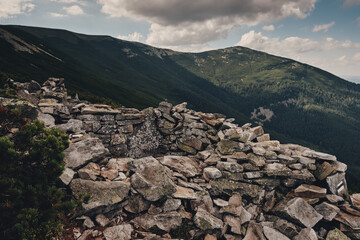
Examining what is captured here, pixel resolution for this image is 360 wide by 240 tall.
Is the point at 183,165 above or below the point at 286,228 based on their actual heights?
above

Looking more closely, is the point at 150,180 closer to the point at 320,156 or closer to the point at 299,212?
the point at 299,212

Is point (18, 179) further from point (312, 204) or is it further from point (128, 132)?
point (312, 204)

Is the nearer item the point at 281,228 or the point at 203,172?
the point at 281,228

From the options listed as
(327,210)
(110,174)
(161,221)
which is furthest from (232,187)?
(110,174)

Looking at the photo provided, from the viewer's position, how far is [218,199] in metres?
17.1

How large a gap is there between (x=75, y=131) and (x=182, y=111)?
1402 centimetres

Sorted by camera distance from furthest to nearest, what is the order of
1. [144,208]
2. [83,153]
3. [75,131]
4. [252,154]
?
[252,154], [75,131], [83,153], [144,208]

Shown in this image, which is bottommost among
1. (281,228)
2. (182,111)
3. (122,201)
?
(281,228)

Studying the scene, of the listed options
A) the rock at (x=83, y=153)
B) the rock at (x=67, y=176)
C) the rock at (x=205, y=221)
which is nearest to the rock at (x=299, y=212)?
the rock at (x=205, y=221)

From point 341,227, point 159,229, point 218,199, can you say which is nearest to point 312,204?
point 341,227

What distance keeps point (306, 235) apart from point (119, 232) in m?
14.6

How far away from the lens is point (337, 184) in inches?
740

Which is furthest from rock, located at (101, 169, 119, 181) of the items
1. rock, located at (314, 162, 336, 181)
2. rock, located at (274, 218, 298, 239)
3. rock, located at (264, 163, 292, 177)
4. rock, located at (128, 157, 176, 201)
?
rock, located at (314, 162, 336, 181)

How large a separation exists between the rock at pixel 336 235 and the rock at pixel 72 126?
79.9ft
